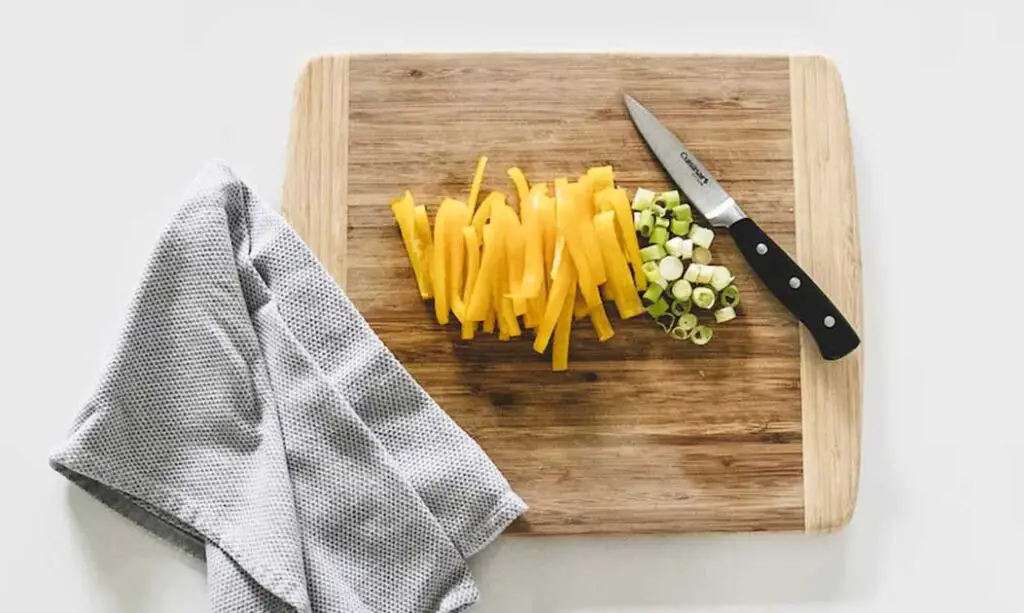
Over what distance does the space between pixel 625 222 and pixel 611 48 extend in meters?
0.31

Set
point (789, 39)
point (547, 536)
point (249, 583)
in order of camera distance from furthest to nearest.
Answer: point (789, 39) < point (547, 536) < point (249, 583)

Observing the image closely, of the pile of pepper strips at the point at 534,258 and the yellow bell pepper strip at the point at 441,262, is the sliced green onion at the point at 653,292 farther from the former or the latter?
the yellow bell pepper strip at the point at 441,262

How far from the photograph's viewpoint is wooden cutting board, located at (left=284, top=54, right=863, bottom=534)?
5.47 feet

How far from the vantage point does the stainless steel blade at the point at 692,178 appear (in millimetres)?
1666

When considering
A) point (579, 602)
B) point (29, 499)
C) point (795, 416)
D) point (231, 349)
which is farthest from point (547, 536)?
point (29, 499)

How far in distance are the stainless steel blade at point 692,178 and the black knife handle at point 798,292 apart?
0.08ft

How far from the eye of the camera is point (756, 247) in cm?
165

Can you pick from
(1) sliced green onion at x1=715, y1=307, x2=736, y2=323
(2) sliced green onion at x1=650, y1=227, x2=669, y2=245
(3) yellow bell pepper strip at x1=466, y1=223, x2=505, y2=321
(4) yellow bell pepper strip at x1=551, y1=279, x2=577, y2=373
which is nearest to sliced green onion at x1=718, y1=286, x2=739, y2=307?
(1) sliced green onion at x1=715, y1=307, x2=736, y2=323

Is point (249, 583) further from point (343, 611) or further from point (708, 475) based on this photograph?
point (708, 475)

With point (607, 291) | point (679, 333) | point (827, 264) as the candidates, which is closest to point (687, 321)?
point (679, 333)

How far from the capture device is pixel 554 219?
5.26 feet

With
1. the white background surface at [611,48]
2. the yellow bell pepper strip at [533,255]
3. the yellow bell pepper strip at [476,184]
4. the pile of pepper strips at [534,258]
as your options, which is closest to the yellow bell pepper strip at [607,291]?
the pile of pepper strips at [534,258]

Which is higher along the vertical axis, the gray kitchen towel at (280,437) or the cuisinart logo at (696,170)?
the cuisinart logo at (696,170)

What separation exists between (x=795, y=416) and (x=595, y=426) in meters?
0.29
